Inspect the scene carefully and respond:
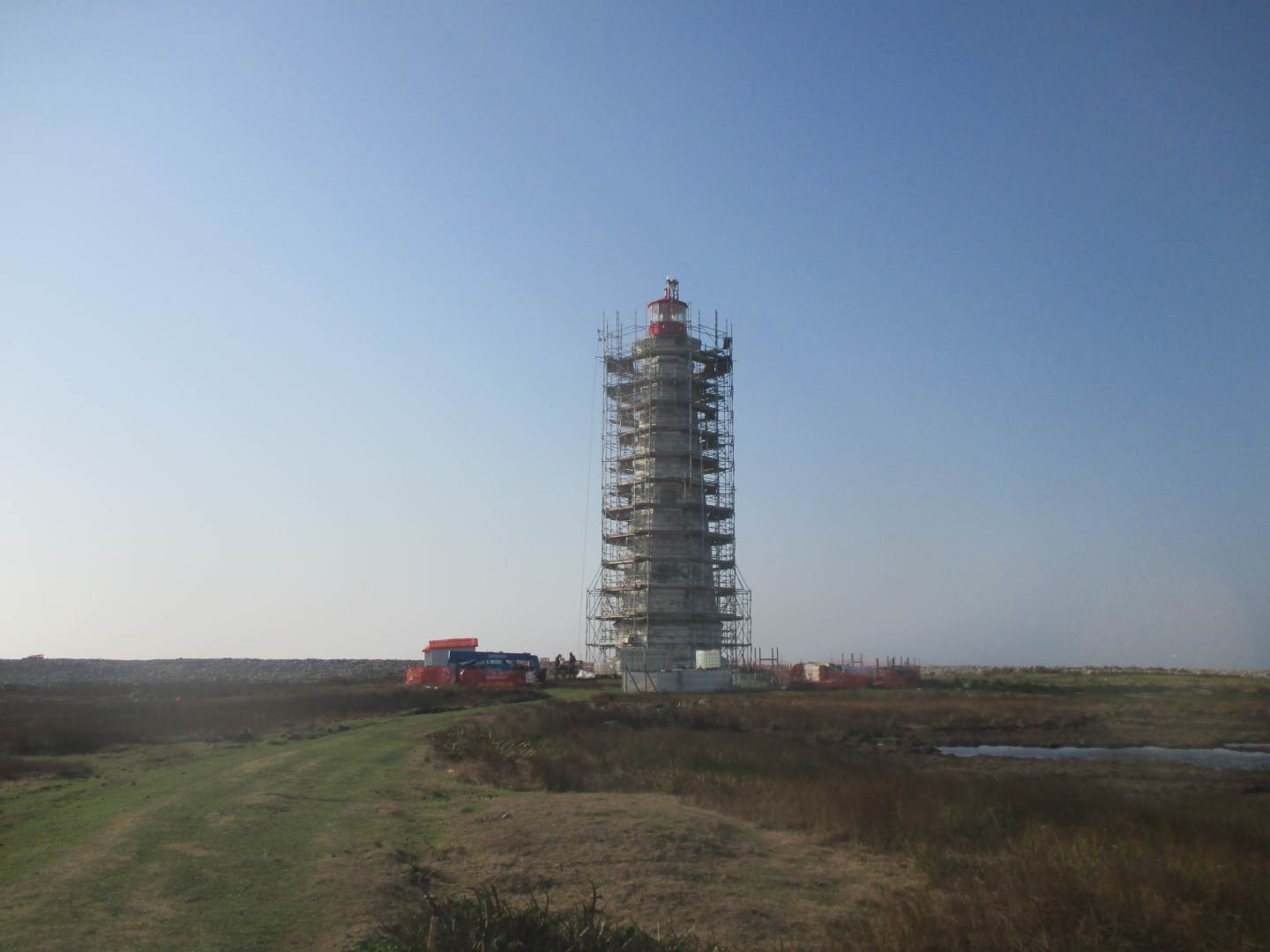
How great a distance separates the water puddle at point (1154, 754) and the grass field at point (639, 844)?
317cm

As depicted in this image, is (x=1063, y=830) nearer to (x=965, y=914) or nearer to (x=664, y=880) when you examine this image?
(x=965, y=914)

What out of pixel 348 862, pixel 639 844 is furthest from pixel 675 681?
pixel 348 862

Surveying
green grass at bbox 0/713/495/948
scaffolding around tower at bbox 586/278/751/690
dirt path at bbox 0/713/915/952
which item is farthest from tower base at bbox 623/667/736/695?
dirt path at bbox 0/713/915/952

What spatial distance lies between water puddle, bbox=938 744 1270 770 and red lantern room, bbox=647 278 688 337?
45.6m

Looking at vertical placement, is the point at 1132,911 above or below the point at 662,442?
below

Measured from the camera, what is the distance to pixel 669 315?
7350cm

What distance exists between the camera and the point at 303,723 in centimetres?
3353

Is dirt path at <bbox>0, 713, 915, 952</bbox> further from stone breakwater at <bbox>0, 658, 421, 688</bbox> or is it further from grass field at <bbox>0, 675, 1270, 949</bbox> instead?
stone breakwater at <bbox>0, 658, 421, 688</bbox>

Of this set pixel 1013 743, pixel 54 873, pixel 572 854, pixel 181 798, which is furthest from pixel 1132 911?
pixel 1013 743

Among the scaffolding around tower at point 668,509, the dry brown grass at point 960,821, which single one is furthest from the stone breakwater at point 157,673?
the dry brown grass at point 960,821

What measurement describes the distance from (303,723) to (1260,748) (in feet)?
114

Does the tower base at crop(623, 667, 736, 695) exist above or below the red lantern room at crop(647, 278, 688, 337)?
below

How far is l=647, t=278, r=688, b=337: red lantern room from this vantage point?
237ft

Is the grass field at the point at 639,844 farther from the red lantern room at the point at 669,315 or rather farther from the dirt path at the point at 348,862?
the red lantern room at the point at 669,315
